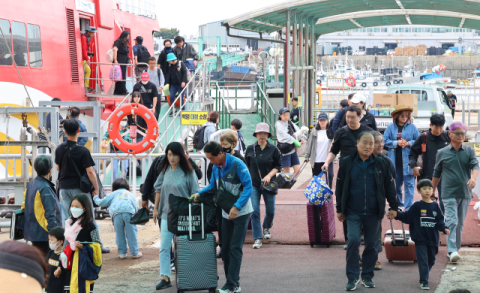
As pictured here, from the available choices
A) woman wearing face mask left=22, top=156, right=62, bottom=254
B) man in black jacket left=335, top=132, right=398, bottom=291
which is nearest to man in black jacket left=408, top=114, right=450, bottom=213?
man in black jacket left=335, top=132, right=398, bottom=291

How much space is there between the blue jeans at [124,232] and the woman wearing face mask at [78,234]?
85.8 inches

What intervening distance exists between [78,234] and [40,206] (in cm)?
103

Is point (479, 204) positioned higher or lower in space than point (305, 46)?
lower

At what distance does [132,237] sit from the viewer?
26.3ft

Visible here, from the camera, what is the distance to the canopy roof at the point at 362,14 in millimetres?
18172

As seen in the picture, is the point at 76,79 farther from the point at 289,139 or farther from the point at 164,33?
the point at 164,33

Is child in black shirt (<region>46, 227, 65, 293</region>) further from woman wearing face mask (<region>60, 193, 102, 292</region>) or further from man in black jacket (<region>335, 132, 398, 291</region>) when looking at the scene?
man in black jacket (<region>335, 132, 398, 291</region>)

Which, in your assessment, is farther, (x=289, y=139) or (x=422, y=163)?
(x=289, y=139)

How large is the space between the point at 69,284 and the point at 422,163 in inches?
209

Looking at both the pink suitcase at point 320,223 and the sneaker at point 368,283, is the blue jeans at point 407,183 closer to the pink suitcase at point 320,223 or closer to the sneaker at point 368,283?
the pink suitcase at point 320,223

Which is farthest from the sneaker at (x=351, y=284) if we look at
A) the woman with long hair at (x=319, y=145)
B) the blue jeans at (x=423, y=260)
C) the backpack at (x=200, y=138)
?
the backpack at (x=200, y=138)

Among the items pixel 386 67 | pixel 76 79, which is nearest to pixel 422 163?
pixel 76 79

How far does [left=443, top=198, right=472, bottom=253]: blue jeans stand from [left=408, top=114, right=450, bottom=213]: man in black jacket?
626 millimetres

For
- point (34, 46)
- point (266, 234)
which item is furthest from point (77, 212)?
point (34, 46)
